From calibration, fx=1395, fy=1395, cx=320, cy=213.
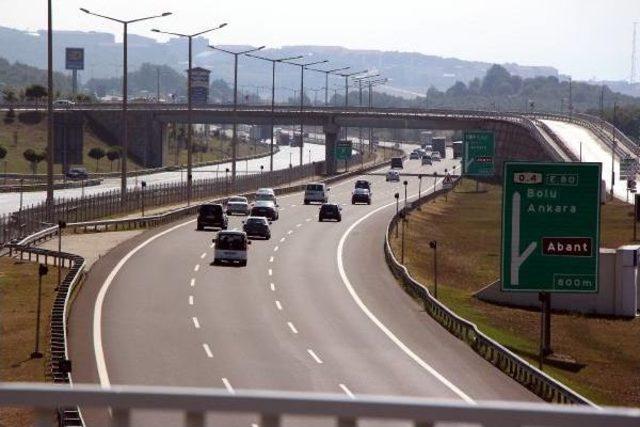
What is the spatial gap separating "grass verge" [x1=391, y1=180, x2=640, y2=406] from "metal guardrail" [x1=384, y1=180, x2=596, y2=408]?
229 cm

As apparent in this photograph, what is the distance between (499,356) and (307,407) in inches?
1403

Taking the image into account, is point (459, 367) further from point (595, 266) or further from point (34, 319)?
point (34, 319)

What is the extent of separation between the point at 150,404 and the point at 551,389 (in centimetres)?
2976

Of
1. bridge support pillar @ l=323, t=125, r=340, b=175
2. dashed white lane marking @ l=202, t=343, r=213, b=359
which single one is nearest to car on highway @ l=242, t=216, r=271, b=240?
dashed white lane marking @ l=202, t=343, r=213, b=359

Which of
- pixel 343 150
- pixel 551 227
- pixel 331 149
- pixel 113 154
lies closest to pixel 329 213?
pixel 551 227

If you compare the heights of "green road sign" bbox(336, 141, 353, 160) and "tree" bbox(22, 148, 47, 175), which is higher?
"green road sign" bbox(336, 141, 353, 160)

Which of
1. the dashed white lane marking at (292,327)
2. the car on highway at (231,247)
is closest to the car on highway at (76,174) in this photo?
the car on highway at (231,247)

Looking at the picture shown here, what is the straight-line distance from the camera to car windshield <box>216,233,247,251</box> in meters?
67.4

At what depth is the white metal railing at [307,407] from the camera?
691cm

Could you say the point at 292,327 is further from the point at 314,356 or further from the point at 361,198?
the point at 361,198

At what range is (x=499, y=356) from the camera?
1658 inches

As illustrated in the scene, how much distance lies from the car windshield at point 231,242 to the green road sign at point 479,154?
4474 cm

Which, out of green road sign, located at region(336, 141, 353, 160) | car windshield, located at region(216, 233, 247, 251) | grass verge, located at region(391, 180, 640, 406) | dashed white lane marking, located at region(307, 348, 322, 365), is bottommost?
grass verge, located at region(391, 180, 640, 406)

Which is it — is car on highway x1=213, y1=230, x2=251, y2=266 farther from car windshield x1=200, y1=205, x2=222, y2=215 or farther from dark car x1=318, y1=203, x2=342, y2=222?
dark car x1=318, y1=203, x2=342, y2=222
